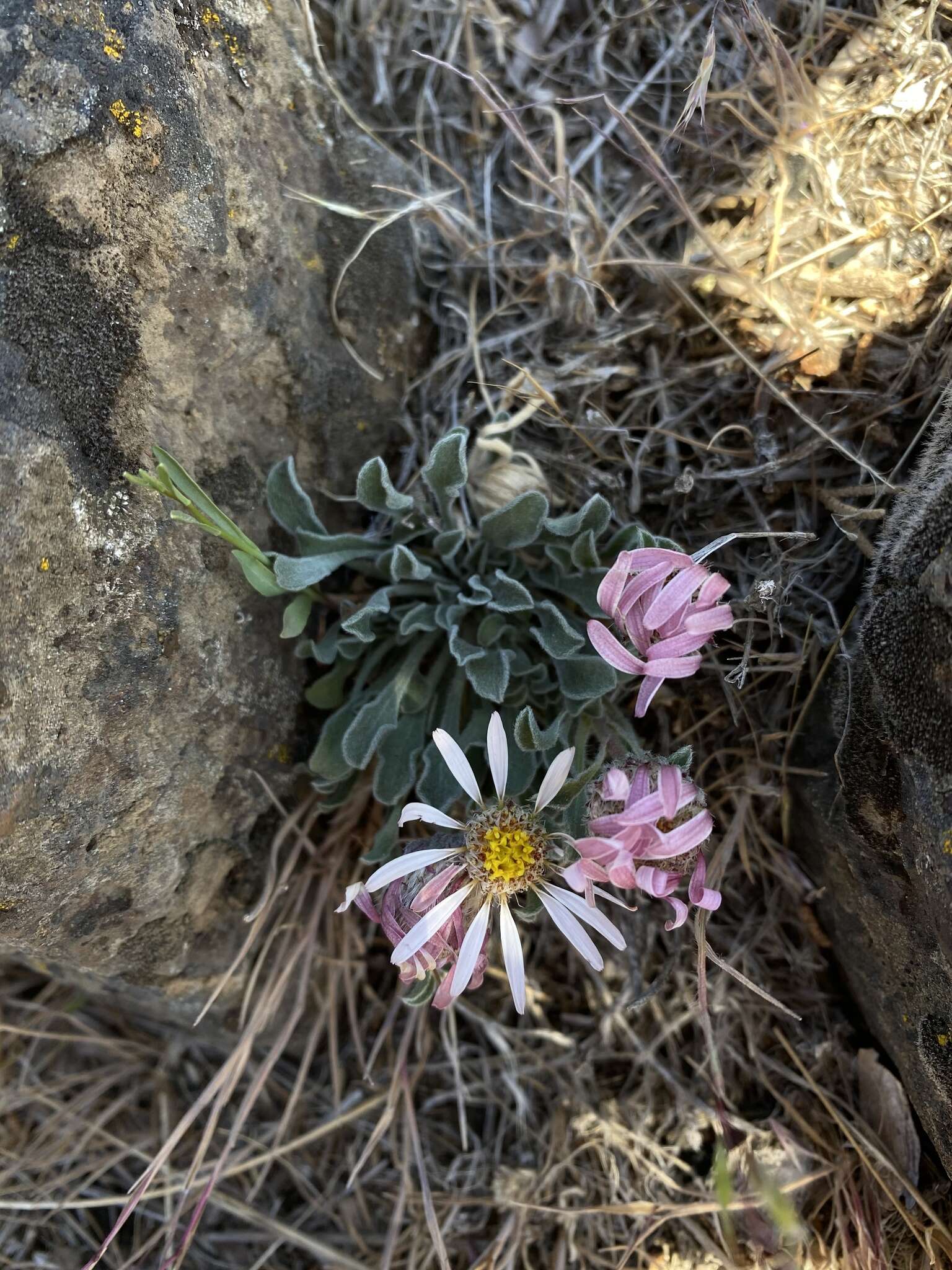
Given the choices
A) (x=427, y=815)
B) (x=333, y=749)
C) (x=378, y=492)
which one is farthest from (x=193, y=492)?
(x=427, y=815)

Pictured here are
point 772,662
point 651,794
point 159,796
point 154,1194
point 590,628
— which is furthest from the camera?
point 154,1194

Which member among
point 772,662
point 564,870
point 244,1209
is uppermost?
point 564,870

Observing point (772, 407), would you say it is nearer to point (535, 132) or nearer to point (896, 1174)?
point (535, 132)

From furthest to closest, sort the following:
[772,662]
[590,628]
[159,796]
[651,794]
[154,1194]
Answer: [154,1194] → [772,662] → [159,796] → [590,628] → [651,794]

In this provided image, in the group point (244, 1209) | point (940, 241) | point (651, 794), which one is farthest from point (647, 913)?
point (940, 241)

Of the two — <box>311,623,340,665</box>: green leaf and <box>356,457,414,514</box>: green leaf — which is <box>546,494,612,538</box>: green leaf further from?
<box>311,623,340,665</box>: green leaf

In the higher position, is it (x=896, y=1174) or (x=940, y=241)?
(x=940, y=241)

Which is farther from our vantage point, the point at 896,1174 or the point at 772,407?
the point at 772,407
